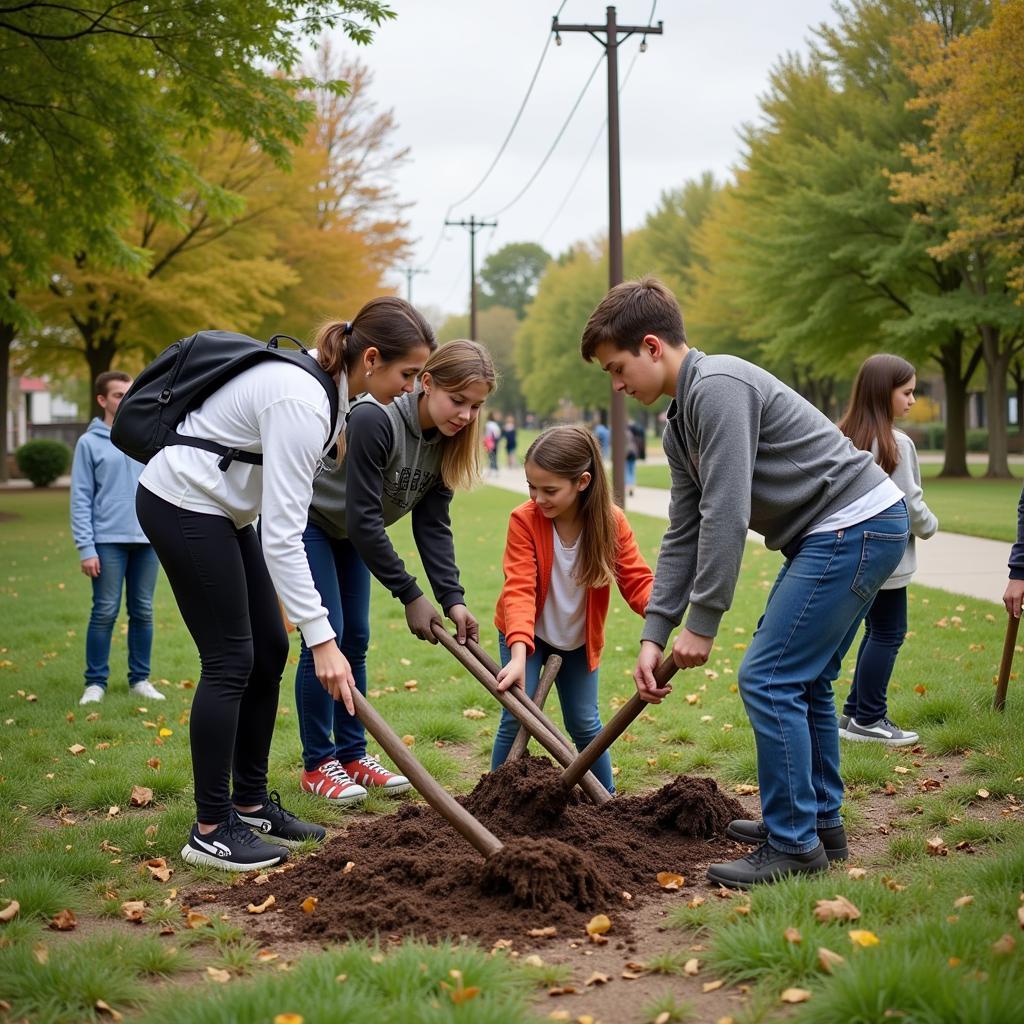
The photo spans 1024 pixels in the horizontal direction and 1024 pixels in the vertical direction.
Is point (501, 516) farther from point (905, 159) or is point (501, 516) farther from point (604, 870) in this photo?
point (604, 870)

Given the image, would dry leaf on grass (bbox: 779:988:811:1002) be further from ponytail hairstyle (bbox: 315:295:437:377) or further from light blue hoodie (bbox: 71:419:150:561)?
light blue hoodie (bbox: 71:419:150:561)

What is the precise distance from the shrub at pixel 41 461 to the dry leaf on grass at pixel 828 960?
1113 inches

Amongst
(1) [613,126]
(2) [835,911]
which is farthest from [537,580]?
(1) [613,126]

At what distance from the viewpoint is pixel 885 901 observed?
137 inches

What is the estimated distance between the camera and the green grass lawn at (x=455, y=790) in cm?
290

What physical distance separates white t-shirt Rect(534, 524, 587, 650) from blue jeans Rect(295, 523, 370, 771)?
2.89 ft

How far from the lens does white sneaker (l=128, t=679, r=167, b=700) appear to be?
7.20 m

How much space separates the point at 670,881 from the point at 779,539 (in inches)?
48.3

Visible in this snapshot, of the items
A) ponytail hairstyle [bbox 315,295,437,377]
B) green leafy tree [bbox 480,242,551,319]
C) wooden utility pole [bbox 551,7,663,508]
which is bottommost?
ponytail hairstyle [bbox 315,295,437,377]

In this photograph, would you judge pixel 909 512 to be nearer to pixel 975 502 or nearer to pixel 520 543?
pixel 520 543

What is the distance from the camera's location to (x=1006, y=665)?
19.5ft

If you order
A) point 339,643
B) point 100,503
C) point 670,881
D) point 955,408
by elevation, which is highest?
point 955,408

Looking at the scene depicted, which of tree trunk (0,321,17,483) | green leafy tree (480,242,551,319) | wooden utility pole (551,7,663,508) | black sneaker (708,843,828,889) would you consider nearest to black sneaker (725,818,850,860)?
black sneaker (708,843,828,889)

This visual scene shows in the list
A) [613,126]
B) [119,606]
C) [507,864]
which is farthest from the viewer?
[613,126]
